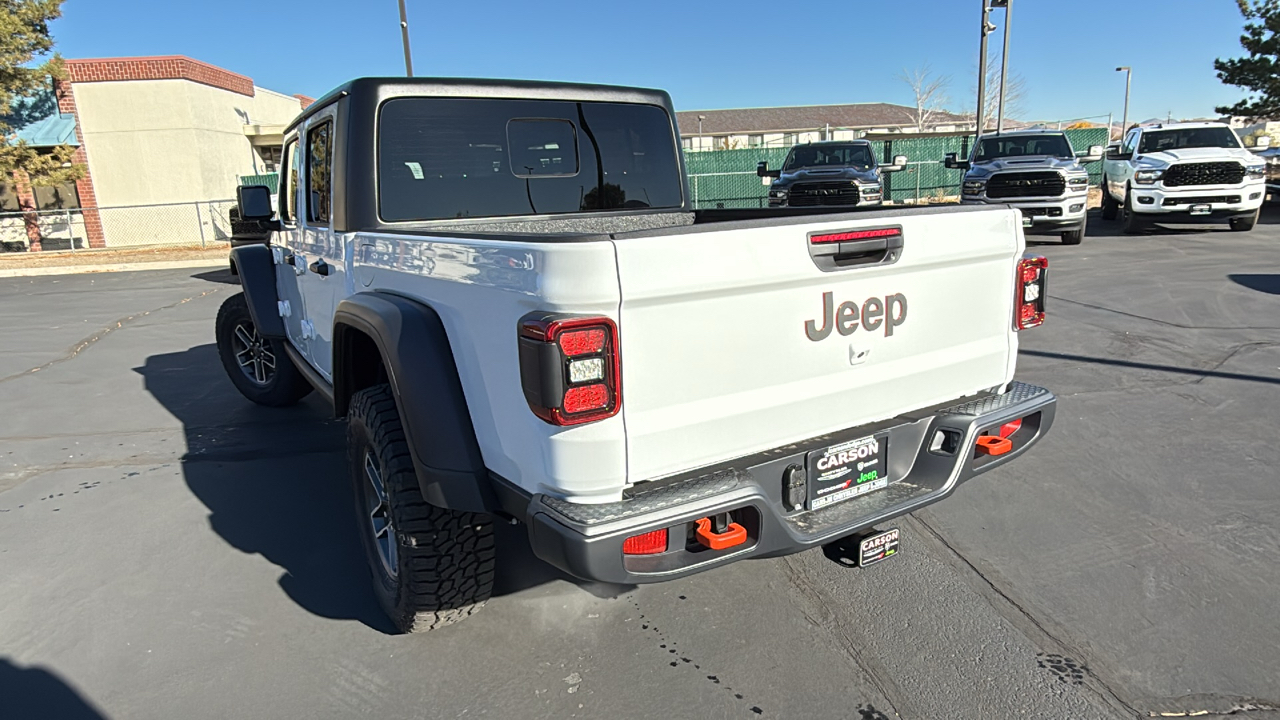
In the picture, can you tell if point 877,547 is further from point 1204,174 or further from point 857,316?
point 1204,174

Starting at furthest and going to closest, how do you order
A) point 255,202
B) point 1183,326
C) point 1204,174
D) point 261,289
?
point 1204,174, point 1183,326, point 261,289, point 255,202

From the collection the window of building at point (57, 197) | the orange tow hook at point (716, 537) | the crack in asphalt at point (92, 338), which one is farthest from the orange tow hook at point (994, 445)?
the window of building at point (57, 197)

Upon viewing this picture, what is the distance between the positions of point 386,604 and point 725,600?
1329 millimetres

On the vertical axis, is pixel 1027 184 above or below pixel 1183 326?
above

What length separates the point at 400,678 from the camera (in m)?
2.77

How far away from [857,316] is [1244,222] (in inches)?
632

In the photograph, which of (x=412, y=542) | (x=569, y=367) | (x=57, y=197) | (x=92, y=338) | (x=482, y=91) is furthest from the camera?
(x=57, y=197)

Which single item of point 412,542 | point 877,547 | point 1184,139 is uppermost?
point 1184,139

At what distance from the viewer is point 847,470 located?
2.68 metres

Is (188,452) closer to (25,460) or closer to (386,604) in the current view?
(25,460)

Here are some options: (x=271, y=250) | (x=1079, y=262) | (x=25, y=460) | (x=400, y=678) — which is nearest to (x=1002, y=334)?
(x=400, y=678)

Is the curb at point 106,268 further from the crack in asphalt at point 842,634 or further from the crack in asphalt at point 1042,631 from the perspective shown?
the crack in asphalt at point 1042,631

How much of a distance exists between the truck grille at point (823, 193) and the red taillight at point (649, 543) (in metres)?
13.2

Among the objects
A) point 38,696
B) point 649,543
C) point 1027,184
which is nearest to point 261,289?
point 38,696
